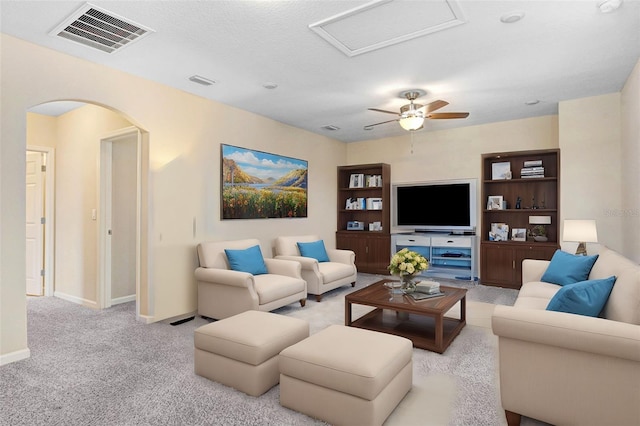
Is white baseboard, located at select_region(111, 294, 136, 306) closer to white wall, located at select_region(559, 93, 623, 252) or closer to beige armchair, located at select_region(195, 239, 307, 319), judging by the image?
beige armchair, located at select_region(195, 239, 307, 319)

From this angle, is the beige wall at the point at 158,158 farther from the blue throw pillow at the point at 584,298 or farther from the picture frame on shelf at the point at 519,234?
the blue throw pillow at the point at 584,298

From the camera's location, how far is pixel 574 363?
70.1 inches

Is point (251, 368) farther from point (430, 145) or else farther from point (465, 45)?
point (430, 145)

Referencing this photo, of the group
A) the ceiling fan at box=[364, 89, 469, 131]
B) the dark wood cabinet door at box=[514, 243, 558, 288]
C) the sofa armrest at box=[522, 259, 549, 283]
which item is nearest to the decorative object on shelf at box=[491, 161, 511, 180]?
the dark wood cabinet door at box=[514, 243, 558, 288]

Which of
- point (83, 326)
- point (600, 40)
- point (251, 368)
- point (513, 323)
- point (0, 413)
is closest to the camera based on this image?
point (513, 323)

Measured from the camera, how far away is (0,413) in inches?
84.6

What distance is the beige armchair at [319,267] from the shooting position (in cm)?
475

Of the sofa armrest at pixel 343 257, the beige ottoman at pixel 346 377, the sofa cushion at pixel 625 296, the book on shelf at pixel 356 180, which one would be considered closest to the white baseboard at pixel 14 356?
the beige ottoman at pixel 346 377

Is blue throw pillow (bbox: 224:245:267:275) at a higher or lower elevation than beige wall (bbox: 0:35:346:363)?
lower

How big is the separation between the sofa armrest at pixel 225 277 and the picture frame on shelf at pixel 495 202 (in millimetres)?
4190

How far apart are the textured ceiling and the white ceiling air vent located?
0.06 m

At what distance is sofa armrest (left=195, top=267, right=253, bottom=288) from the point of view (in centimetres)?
369

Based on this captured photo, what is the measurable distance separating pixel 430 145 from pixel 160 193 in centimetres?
475

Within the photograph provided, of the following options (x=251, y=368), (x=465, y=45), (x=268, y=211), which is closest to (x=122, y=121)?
(x=268, y=211)
